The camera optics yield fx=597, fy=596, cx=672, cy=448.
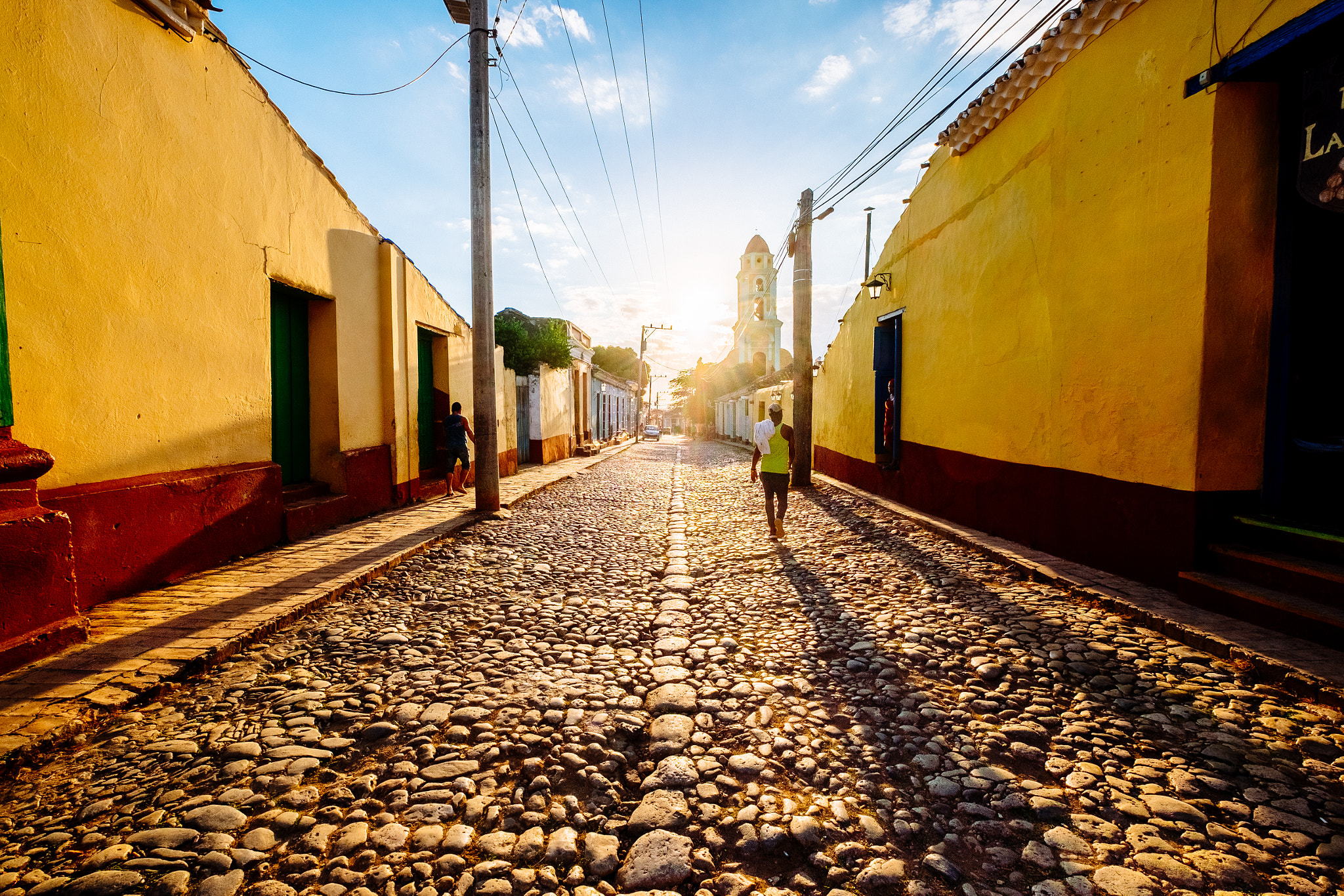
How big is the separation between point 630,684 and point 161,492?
12.5 feet

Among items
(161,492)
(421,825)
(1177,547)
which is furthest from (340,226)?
(1177,547)

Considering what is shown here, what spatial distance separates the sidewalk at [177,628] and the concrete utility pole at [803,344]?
704 centimetres

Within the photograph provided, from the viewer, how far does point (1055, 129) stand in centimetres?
546

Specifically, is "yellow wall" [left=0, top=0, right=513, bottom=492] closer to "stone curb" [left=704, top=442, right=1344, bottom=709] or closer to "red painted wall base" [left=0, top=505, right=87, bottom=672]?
"red painted wall base" [left=0, top=505, right=87, bottom=672]

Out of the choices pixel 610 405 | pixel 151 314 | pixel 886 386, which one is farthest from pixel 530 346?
pixel 610 405

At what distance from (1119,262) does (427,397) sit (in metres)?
9.50

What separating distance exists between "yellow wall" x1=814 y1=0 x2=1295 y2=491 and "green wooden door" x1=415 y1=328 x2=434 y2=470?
814 cm

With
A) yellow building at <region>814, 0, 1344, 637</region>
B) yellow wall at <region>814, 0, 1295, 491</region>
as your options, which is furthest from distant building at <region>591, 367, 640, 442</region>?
yellow building at <region>814, 0, 1344, 637</region>

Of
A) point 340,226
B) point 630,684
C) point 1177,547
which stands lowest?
point 630,684

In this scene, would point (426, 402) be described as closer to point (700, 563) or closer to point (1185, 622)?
point (700, 563)


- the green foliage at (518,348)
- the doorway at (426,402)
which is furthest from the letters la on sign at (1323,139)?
the green foliage at (518,348)

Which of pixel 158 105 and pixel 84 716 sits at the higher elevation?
pixel 158 105

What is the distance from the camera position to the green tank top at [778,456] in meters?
7.07

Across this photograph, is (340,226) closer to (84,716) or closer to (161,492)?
(161,492)
